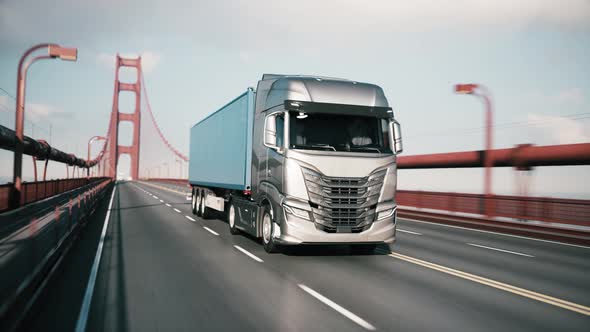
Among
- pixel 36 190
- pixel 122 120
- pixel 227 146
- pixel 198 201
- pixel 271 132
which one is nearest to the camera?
pixel 271 132

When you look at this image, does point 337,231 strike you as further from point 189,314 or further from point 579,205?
point 579,205

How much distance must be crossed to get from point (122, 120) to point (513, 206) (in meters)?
89.7

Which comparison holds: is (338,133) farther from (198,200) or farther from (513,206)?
(198,200)

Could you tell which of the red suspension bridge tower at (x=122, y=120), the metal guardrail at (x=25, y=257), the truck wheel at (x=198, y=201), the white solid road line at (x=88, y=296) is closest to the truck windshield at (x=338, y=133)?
the white solid road line at (x=88, y=296)

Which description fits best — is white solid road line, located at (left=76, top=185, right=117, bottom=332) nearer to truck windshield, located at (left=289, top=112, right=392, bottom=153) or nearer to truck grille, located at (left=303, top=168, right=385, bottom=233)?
truck grille, located at (left=303, top=168, right=385, bottom=233)

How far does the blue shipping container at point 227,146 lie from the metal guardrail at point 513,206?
10.2 meters

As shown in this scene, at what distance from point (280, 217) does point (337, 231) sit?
112cm

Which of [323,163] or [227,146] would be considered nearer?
[323,163]

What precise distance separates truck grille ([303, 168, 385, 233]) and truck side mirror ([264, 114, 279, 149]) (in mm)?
843

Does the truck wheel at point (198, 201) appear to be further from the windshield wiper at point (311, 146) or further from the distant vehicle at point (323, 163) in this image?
the windshield wiper at point (311, 146)

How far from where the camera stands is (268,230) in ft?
35.4

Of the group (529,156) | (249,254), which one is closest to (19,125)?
(249,254)

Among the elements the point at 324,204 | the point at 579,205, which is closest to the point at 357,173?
the point at 324,204

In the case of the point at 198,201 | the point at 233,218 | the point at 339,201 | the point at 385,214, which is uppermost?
the point at 339,201
